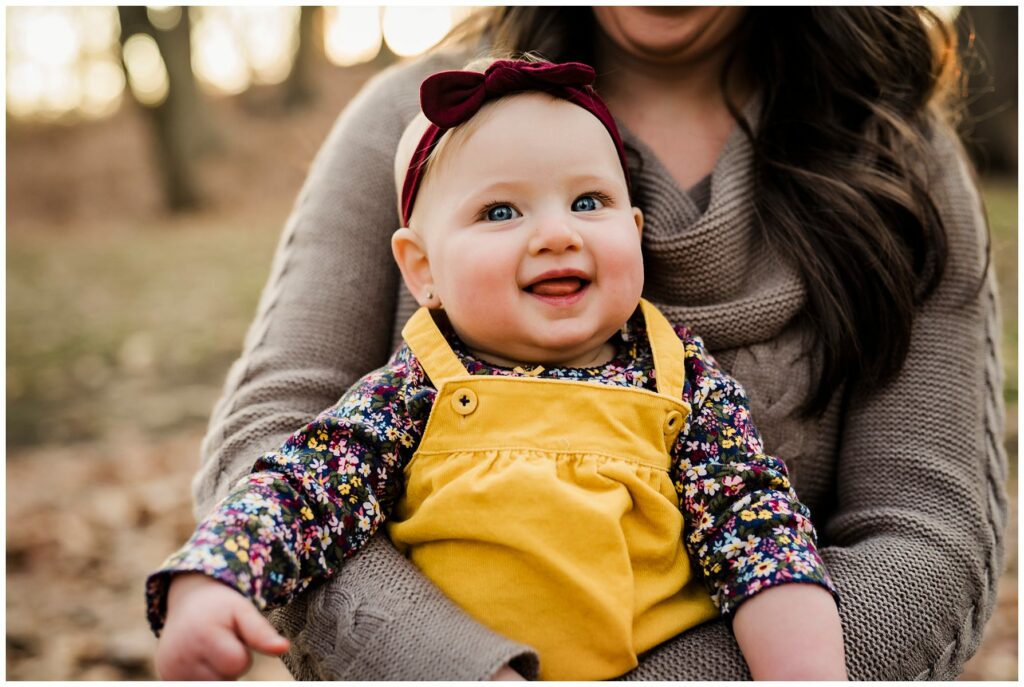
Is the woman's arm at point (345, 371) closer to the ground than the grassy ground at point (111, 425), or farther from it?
farther from it

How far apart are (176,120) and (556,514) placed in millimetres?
12810

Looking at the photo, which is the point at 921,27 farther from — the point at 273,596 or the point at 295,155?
the point at 295,155

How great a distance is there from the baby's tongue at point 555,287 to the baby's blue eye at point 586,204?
12 cm

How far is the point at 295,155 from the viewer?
15242mm

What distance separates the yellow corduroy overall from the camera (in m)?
1.41

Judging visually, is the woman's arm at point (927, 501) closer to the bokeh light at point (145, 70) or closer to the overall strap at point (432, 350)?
the overall strap at point (432, 350)

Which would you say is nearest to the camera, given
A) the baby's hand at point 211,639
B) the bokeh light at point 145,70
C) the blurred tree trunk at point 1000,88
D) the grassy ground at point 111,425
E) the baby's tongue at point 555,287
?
the baby's hand at point 211,639

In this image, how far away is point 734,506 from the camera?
4.86ft

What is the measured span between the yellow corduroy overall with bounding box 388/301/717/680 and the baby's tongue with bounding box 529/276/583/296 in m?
0.14

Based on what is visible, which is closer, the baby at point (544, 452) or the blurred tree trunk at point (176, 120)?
the baby at point (544, 452)

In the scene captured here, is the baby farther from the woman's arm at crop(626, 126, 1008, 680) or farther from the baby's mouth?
the woman's arm at crop(626, 126, 1008, 680)

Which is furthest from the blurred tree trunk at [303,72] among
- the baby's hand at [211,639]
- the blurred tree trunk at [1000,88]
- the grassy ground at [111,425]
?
the baby's hand at [211,639]

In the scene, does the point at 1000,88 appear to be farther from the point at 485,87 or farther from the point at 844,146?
the point at 485,87

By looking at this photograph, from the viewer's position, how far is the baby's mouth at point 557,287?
1515 mm
